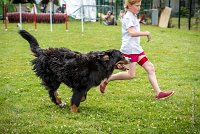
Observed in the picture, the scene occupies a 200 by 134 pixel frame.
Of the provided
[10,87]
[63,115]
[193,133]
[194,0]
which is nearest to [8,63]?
[10,87]

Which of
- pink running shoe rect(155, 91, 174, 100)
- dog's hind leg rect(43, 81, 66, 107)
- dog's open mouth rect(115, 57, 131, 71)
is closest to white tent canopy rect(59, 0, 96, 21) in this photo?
pink running shoe rect(155, 91, 174, 100)

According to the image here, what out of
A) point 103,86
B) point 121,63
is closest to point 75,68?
point 121,63

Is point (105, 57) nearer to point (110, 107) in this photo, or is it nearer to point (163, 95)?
point (110, 107)

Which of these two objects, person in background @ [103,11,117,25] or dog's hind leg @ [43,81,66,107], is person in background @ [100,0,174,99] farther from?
person in background @ [103,11,117,25]

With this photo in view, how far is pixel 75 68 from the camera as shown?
673cm

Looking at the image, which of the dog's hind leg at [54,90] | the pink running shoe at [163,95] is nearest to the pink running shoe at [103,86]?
the pink running shoe at [163,95]

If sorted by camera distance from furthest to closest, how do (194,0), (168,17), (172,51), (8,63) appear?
(168,17)
(194,0)
(172,51)
(8,63)

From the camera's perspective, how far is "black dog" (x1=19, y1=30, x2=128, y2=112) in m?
6.74

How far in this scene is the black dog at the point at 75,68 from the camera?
674 cm

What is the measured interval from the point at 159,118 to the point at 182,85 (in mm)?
3103

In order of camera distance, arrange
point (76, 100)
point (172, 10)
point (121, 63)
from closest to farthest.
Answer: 1. point (76, 100)
2. point (121, 63)
3. point (172, 10)

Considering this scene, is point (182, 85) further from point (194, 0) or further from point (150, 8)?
point (150, 8)

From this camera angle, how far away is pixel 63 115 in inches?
258

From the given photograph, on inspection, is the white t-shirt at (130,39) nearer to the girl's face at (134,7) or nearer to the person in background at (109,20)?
the girl's face at (134,7)
